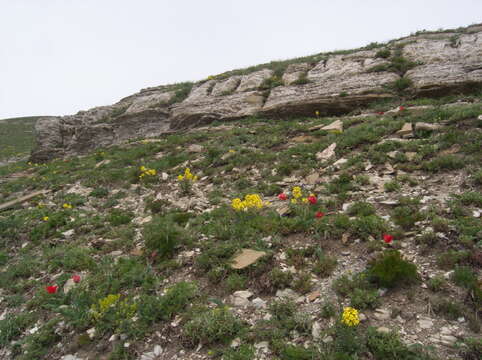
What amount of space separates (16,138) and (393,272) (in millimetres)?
49138

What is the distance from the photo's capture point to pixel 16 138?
38219 millimetres

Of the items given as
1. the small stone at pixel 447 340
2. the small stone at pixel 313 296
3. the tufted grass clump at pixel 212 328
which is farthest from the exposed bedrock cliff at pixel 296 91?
the tufted grass clump at pixel 212 328

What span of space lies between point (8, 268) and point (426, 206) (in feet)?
36.8

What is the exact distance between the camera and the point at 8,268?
7.44 meters

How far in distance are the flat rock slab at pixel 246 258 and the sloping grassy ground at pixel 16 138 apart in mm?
31320

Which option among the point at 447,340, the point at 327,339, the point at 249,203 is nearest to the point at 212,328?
the point at 327,339

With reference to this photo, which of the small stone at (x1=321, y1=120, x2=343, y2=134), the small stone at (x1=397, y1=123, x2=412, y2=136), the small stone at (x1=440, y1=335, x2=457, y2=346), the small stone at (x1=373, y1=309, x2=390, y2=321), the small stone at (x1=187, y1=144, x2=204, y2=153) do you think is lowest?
the small stone at (x1=440, y1=335, x2=457, y2=346)

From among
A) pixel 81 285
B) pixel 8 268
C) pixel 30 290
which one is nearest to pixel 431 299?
pixel 81 285

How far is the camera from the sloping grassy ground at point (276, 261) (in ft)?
13.8

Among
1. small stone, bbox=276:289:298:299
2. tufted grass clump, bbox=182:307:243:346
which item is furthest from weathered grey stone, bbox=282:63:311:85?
tufted grass clump, bbox=182:307:243:346

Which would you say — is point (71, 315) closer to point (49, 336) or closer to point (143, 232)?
point (49, 336)

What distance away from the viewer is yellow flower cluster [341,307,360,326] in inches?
155

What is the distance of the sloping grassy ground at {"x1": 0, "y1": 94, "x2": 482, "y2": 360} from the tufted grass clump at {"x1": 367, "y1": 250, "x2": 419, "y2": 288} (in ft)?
0.08

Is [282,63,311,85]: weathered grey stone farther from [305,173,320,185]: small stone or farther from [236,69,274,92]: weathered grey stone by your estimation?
[305,173,320,185]: small stone
